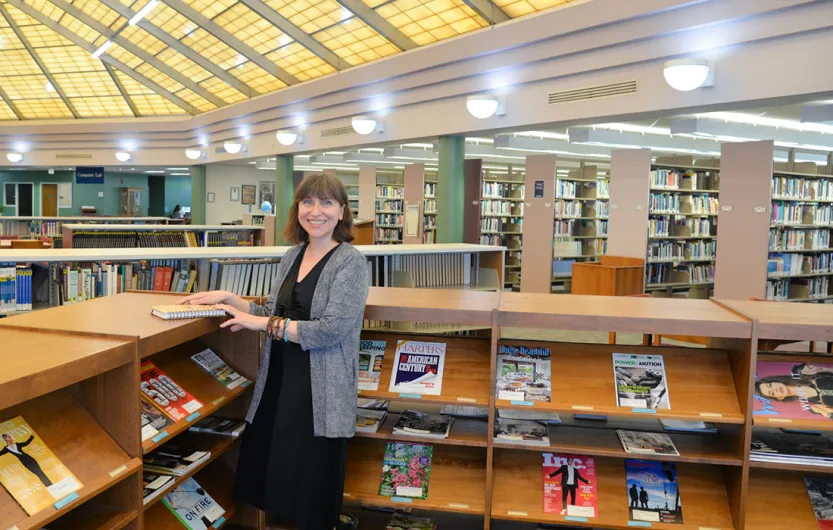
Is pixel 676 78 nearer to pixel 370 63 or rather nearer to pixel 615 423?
pixel 615 423

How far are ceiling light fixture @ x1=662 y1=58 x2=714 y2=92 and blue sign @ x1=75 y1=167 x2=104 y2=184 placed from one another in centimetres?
1619

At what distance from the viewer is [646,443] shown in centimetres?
259

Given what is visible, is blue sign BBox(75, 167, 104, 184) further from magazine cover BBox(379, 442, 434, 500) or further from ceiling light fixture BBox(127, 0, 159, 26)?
magazine cover BBox(379, 442, 434, 500)

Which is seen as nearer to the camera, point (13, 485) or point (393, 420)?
point (13, 485)

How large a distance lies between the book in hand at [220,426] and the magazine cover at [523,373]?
1094 mm

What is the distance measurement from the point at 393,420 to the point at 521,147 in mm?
10708

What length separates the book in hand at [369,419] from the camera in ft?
8.91

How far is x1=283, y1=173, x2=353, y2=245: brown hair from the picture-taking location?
2.40m

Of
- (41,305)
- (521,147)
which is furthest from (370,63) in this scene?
(41,305)

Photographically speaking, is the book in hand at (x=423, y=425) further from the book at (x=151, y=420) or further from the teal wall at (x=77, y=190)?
the teal wall at (x=77, y=190)

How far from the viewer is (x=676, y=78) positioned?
17.3 ft

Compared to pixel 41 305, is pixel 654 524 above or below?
below

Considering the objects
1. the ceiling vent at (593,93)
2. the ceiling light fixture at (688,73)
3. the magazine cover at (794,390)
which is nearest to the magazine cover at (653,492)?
the magazine cover at (794,390)

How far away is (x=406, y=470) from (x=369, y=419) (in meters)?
0.28
